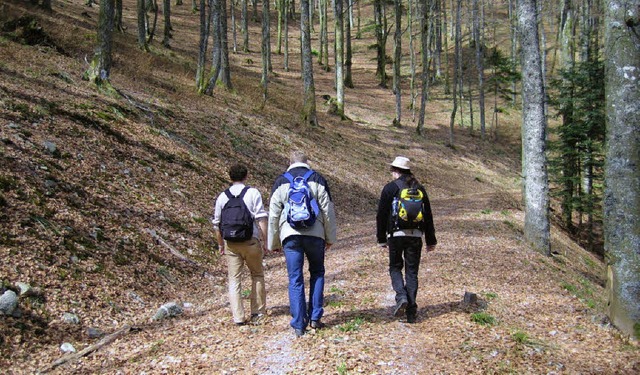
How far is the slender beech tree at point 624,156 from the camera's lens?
6281 mm

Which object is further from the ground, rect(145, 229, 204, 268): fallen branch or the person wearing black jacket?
the person wearing black jacket

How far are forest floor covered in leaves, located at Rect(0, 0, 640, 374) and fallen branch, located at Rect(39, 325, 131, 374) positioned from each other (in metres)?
0.05

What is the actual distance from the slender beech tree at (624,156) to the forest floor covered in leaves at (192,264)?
0.56 meters

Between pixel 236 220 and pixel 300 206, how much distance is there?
0.92m

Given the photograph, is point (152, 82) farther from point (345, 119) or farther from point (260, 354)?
point (260, 354)

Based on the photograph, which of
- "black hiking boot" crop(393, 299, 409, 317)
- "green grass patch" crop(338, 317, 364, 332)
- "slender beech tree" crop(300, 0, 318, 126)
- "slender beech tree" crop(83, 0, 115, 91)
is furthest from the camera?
"slender beech tree" crop(300, 0, 318, 126)

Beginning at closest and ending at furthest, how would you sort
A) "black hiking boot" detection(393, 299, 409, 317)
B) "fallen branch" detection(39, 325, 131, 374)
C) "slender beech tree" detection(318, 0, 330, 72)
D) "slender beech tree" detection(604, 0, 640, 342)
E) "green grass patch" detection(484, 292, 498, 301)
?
"fallen branch" detection(39, 325, 131, 374) → "black hiking boot" detection(393, 299, 409, 317) → "slender beech tree" detection(604, 0, 640, 342) → "green grass patch" detection(484, 292, 498, 301) → "slender beech tree" detection(318, 0, 330, 72)

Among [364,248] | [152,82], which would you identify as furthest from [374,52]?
[364,248]

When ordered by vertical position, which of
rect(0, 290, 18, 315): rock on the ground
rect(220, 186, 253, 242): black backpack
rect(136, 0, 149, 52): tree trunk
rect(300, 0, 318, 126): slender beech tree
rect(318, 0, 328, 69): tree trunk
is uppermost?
rect(318, 0, 328, 69): tree trunk

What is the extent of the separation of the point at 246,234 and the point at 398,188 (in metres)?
1.87

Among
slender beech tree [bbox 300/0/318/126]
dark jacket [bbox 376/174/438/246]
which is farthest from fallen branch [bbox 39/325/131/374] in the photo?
slender beech tree [bbox 300/0/318/126]

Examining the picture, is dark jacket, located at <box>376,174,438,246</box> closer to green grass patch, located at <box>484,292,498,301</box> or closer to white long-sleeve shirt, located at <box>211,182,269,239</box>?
white long-sleeve shirt, located at <box>211,182,269,239</box>

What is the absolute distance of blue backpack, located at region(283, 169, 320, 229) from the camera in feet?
18.2

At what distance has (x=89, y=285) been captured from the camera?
22.7 feet
